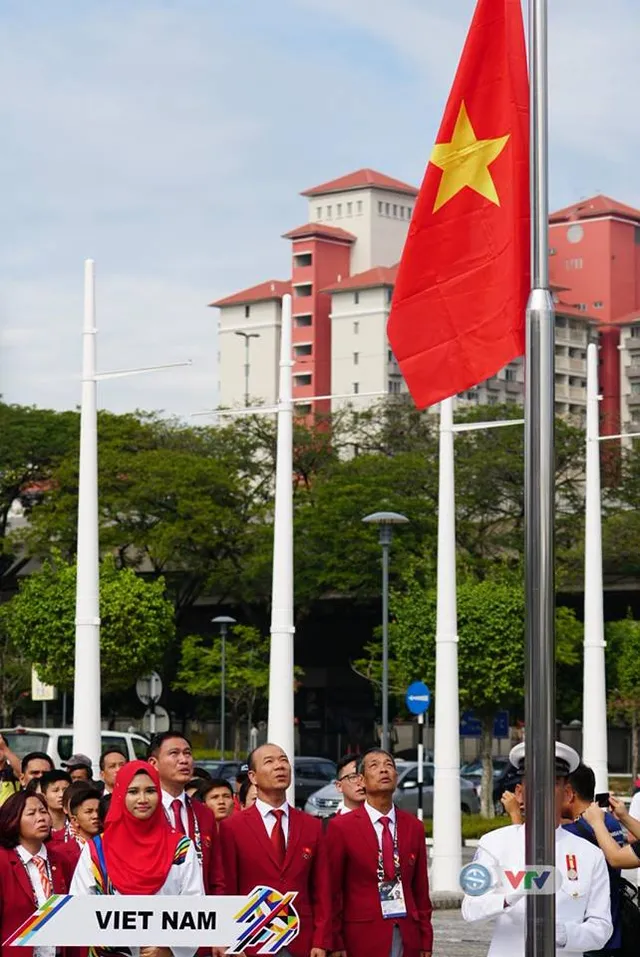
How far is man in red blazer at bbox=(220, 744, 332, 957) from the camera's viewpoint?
9828mm

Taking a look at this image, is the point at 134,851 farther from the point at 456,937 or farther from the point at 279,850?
the point at 456,937

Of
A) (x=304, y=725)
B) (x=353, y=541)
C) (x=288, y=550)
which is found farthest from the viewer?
(x=304, y=725)

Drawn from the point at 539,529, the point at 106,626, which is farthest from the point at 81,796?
the point at 106,626

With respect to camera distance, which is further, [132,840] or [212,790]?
[212,790]

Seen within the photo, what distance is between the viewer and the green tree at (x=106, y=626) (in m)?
52.4

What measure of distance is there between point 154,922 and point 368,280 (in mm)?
97747

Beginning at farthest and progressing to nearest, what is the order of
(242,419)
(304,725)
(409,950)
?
(304,725) → (242,419) → (409,950)

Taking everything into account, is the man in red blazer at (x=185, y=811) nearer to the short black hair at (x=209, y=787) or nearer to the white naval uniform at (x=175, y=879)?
the white naval uniform at (x=175, y=879)

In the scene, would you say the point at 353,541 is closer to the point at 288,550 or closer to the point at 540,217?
the point at 288,550

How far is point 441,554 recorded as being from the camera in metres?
23.0

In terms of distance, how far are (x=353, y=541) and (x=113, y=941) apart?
53.7 metres

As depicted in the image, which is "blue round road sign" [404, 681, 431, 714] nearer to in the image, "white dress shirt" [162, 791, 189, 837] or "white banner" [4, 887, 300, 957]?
"white dress shirt" [162, 791, 189, 837]

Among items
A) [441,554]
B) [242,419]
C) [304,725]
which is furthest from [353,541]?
[441,554]

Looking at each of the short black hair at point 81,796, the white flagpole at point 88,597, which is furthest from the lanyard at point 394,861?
the white flagpole at point 88,597
